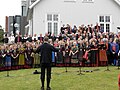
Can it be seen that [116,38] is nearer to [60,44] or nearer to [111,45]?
[111,45]

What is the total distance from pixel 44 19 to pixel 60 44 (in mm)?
8916

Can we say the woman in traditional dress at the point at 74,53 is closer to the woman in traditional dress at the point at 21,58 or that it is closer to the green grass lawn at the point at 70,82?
the woman in traditional dress at the point at 21,58

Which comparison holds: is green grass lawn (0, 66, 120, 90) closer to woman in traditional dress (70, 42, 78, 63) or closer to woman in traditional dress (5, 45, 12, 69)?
woman in traditional dress (5, 45, 12, 69)

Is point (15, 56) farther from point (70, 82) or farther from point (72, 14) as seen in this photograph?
point (72, 14)

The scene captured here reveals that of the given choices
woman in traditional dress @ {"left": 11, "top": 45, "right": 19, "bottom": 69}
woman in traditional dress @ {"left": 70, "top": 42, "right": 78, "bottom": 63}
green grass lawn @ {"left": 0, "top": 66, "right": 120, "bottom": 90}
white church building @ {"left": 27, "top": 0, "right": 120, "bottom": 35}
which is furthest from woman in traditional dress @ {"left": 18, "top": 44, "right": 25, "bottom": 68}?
white church building @ {"left": 27, "top": 0, "right": 120, "bottom": 35}

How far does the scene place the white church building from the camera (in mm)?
31188

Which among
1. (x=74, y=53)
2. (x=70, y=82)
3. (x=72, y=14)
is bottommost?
(x=70, y=82)

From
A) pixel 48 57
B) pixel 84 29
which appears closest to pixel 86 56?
pixel 84 29

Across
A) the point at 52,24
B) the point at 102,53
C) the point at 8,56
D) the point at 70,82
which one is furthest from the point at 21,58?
the point at 52,24

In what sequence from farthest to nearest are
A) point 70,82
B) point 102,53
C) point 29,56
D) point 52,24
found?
point 52,24, point 102,53, point 29,56, point 70,82

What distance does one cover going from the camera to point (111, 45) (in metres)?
22.6

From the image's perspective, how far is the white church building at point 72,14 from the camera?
3119 centimetres

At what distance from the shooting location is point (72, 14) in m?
31.9

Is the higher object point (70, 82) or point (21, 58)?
point (21, 58)
